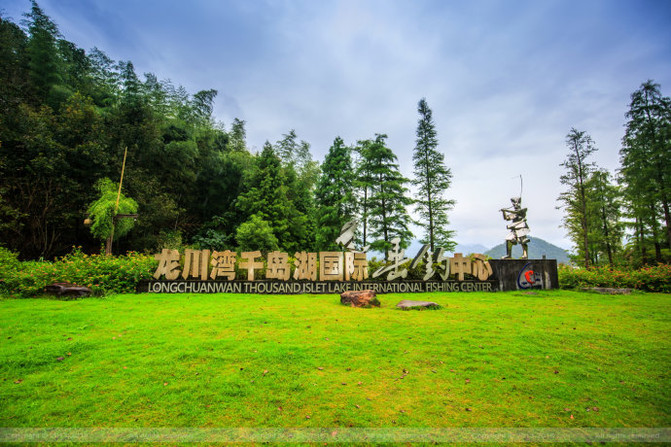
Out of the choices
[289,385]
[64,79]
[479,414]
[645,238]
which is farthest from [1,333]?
[645,238]

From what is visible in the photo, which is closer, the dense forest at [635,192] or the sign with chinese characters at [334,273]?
the sign with chinese characters at [334,273]

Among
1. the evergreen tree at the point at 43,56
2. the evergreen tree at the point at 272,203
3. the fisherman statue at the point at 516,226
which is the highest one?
the evergreen tree at the point at 43,56

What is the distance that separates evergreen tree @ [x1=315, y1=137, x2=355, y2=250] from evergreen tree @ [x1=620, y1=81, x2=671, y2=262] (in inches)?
634

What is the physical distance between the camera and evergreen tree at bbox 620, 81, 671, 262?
1530 centimetres

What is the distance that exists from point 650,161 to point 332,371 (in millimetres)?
22147

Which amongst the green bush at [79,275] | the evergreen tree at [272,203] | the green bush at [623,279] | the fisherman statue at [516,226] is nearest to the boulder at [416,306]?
the fisherman statue at [516,226]

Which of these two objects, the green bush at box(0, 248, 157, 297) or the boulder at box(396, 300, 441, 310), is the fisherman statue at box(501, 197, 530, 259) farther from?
the green bush at box(0, 248, 157, 297)

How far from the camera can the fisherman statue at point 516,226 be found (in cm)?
1091

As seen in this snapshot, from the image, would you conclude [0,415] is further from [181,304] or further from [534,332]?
[534,332]

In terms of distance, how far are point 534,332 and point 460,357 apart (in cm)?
174

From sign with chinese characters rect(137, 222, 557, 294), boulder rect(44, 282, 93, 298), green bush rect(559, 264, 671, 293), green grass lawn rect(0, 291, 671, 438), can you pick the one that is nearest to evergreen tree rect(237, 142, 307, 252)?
sign with chinese characters rect(137, 222, 557, 294)

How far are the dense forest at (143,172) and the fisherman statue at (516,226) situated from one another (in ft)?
18.1

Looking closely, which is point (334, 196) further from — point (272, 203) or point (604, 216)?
point (604, 216)

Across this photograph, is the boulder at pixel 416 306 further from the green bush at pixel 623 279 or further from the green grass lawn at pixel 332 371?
the green bush at pixel 623 279
